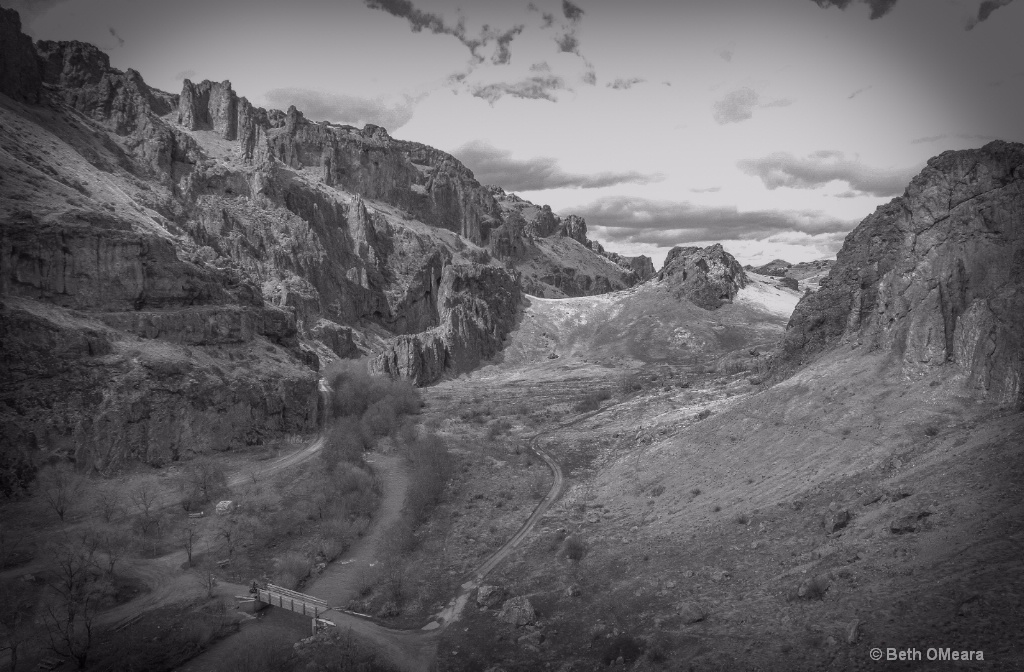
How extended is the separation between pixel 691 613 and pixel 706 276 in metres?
119

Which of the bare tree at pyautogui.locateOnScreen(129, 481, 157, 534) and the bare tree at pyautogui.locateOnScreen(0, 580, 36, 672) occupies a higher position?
the bare tree at pyautogui.locateOnScreen(129, 481, 157, 534)

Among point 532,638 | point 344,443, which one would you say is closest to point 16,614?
point 532,638

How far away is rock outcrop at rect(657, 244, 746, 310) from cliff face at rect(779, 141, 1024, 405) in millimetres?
84245

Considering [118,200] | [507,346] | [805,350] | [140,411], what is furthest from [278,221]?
[805,350]

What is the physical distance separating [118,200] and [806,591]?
342 ft

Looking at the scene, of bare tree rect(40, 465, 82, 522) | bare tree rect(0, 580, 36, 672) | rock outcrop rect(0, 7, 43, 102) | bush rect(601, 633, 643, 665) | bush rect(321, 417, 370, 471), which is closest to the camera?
bush rect(601, 633, 643, 665)

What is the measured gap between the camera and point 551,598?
26000 mm

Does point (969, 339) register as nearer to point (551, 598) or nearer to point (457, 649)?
point (551, 598)

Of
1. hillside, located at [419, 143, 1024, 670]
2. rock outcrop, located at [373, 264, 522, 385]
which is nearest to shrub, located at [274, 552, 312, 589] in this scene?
hillside, located at [419, 143, 1024, 670]

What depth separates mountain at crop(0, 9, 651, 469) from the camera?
4859 centimetres

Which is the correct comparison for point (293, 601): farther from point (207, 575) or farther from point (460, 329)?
point (460, 329)

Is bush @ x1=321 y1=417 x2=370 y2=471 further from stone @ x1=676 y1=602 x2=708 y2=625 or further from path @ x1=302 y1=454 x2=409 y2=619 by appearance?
stone @ x1=676 y1=602 x2=708 y2=625

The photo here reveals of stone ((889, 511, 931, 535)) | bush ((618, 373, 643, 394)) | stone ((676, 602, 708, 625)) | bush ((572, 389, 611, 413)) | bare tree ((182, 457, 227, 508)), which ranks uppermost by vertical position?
stone ((889, 511, 931, 535))

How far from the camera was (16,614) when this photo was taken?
88.7 ft
